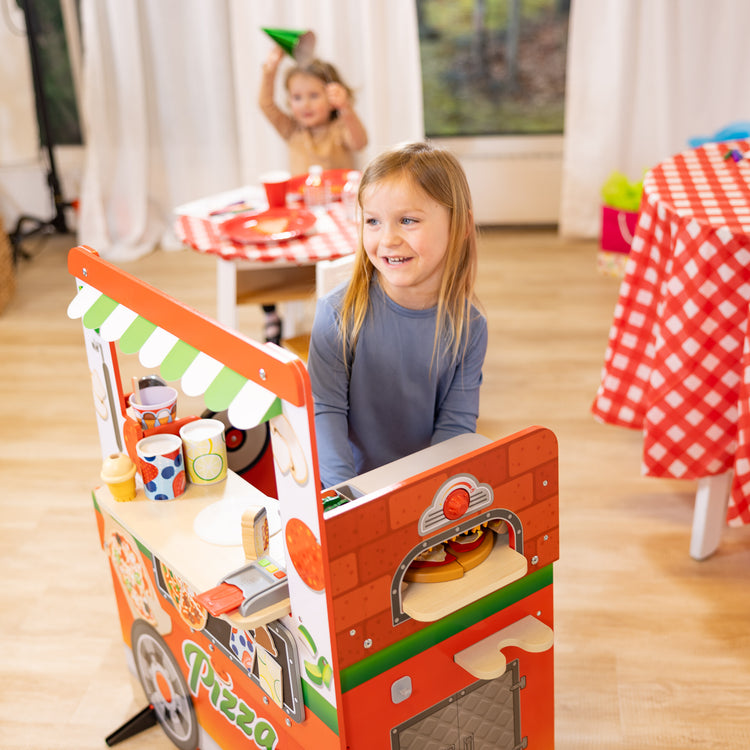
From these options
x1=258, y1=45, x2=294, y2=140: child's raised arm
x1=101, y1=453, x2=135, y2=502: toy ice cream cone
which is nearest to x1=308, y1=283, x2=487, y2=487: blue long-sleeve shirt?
x1=101, y1=453, x2=135, y2=502: toy ice cream cone

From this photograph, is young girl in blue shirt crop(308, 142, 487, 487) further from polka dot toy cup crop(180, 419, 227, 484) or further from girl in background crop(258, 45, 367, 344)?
girl in background crop(258, 45, 367, 344)

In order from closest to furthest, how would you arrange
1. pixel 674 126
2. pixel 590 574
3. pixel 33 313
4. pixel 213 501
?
pixel 213 501, pixel 590 574, pixel 33 313, pixel 674 126

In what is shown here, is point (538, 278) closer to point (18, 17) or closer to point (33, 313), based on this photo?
point (33, 313)

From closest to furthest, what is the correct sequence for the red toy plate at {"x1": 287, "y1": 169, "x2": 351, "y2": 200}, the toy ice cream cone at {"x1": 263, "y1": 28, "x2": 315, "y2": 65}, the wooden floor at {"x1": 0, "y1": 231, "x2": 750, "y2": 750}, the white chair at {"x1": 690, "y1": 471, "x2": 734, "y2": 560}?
the wooden floor at {"x1": 0, "y1": 231, "x2": 750, "y2": 750}
the white chair at {"x1": 690, "y1": 471, "x2": 734, "y2": 560}
the red toy plate at {"x1": 287, "y1": 169, "x2": 351, "y2": 200}
the toy ice cream cone at {"x1": 263, "y1": 28, "x2": 315, "y2": 65}

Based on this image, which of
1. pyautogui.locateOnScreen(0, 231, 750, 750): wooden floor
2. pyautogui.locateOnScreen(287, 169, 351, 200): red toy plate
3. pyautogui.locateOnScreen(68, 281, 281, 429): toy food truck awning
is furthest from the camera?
pyautogui.locateOnScreen(287, 169, 351, 200): red toy plate

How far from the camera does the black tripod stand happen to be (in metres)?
3.71

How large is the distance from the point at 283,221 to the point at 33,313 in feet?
4.63

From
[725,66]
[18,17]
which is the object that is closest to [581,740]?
[725,66]

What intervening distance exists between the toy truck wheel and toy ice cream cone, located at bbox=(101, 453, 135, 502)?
0.26m

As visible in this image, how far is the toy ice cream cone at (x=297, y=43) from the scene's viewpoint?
289 centimetres

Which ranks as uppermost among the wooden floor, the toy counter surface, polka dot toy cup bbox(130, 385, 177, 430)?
polka dot toy cup bbox(130, 385, 177, 430)

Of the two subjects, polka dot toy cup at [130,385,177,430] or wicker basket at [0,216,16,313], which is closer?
polka dot toy cup at [130,385,177,430]

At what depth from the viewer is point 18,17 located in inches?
149

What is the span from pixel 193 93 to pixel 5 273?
1.06 m
